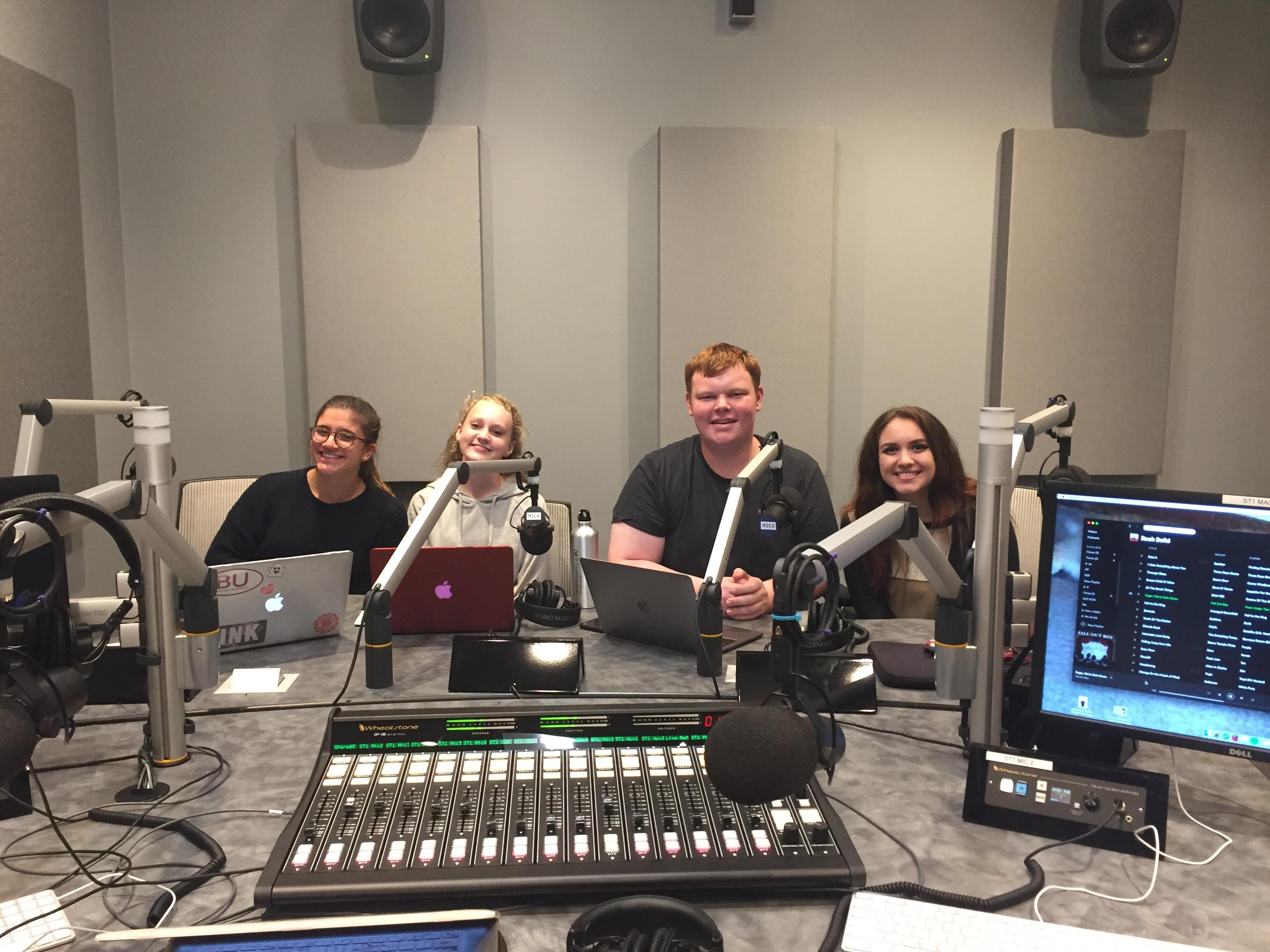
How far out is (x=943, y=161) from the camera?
3.56 meters

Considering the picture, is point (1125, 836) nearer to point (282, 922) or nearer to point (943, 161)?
point (282, 922)

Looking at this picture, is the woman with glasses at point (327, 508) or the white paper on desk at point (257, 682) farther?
the woman with glasses at point (327, 508)

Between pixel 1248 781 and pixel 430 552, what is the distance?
1.48m

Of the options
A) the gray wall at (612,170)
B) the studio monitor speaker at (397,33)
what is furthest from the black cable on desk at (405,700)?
the studio monitor speaker at (397,33)

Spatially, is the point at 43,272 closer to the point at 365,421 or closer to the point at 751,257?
the point at 365,421

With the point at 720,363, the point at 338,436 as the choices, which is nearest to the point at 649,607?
the point at 720,363

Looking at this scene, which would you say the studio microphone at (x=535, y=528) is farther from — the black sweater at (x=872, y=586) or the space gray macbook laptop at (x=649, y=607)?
the black sweater at (x=872, y=586)

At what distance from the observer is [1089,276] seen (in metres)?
3.52

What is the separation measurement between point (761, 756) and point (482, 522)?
1836 mm

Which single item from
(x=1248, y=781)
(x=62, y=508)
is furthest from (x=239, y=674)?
(x=1248, y=781)

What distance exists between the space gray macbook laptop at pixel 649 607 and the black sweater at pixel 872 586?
48 cm

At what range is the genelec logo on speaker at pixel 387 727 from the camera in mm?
1271

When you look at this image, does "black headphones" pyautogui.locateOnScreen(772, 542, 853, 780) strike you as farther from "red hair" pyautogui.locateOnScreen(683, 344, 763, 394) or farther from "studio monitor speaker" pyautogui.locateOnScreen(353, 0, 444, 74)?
"studio monitor speaker" pyautogui.locateOnScreen(353, 0, 444, 74)

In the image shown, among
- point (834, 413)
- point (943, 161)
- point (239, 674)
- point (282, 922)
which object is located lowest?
point (239, 674)
